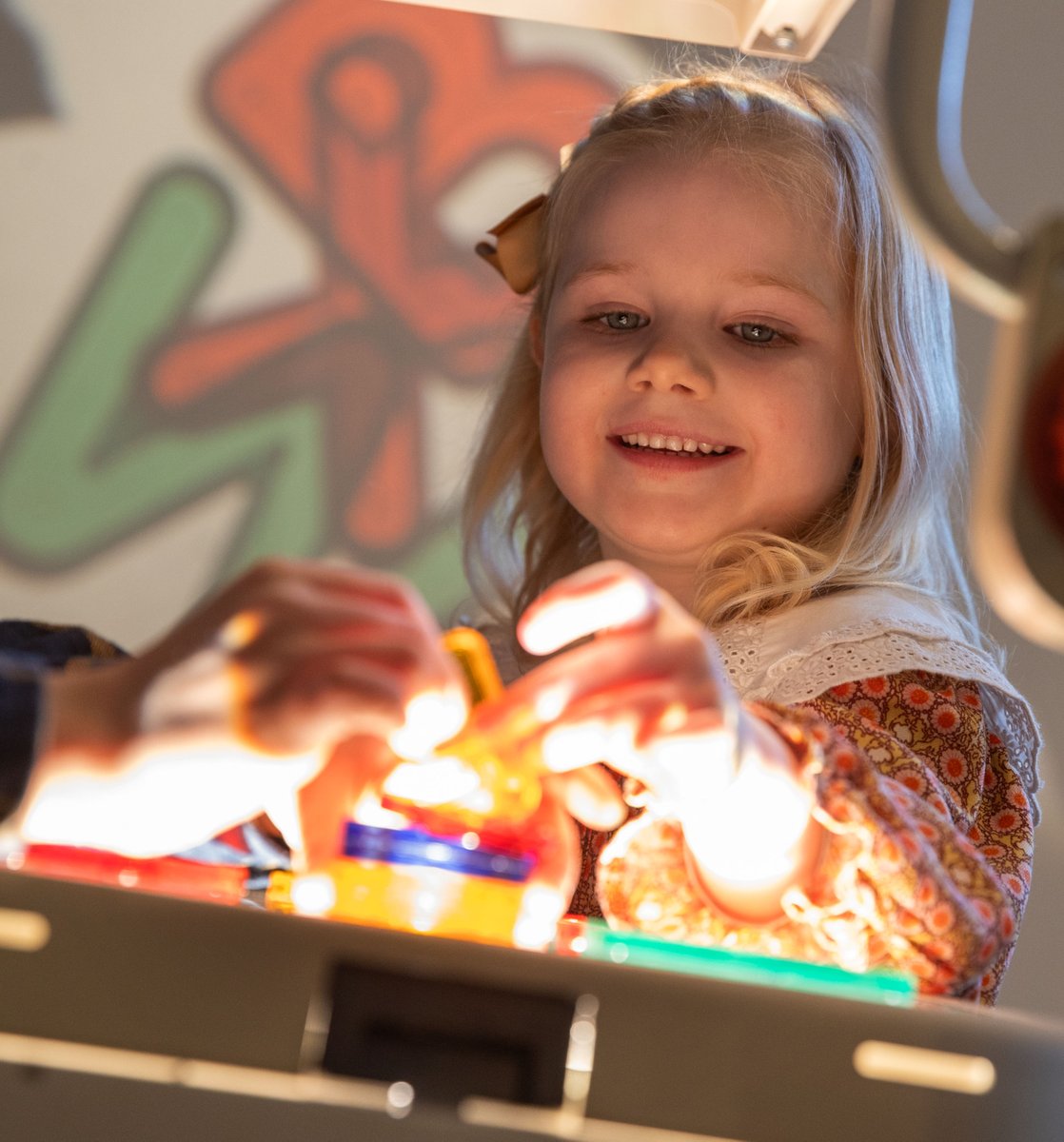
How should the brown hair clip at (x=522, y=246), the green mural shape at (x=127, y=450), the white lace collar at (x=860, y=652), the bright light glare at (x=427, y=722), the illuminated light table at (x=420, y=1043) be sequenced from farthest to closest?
1. the green mural shape at (x=127, y=450)
2. the brown hair clip at (x=522, y=246)
3. the white lace collar at (x=860, y=652)
4. the bright light glare at (x=427, y=722)
5. the illuminated light table at (x=420, y=1043)

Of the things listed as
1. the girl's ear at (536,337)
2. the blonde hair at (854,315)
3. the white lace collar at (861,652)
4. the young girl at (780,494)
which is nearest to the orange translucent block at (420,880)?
the young girl at (780,494)

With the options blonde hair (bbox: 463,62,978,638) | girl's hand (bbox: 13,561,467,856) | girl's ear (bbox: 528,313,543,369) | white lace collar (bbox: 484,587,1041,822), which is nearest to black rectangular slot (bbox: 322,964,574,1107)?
girl's hand (bbox: 13,561,467,856)

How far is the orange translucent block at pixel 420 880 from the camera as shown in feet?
1.57

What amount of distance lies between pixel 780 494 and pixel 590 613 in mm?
586

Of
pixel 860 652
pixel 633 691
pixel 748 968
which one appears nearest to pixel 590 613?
pixel 633 691

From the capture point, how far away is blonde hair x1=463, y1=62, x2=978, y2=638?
1027mm

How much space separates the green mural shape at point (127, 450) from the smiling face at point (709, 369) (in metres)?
0.95

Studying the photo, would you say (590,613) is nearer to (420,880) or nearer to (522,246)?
(420,880)

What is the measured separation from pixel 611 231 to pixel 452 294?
962mm

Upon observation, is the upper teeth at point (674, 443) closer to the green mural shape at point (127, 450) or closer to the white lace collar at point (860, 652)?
the white lace collar at point (860, 652)

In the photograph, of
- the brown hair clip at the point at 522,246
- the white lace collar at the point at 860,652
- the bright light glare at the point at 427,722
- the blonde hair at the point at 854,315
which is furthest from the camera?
the brown hair clip at the point at 522,246

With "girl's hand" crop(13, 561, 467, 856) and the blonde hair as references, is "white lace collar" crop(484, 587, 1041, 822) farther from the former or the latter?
"girl's hand" crop(13, 561, 467, 856)

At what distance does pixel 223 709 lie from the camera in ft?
1.46

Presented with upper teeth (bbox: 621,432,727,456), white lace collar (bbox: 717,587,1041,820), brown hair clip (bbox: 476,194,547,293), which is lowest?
white lace collar (bbox: 717,587,1041,820)
